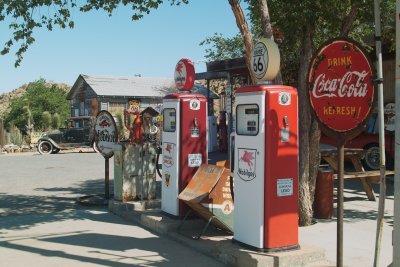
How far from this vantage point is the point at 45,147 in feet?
82.2

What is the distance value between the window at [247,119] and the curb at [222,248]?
1.31m

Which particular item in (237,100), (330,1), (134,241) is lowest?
(134,241)

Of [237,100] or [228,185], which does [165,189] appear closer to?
[228,185]

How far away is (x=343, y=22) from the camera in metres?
7.86

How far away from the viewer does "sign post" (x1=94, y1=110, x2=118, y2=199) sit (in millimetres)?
9531

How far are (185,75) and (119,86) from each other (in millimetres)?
31997

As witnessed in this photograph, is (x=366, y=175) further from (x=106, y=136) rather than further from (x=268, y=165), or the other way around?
(x=106, y=136)

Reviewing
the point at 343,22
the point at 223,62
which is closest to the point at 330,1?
the point at 343,22

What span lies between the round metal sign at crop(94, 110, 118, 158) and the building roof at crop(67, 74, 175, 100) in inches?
1053

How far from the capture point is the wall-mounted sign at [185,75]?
746 centimetres

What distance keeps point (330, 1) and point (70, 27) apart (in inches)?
167

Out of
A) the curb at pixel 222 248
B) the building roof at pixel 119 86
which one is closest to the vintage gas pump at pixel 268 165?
the curb at pixel 222 248

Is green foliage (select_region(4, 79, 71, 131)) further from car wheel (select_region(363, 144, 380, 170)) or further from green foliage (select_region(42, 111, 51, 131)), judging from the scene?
car wheel (select_region(363, 144, 380, 170))

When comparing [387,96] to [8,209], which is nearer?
[8,209]
